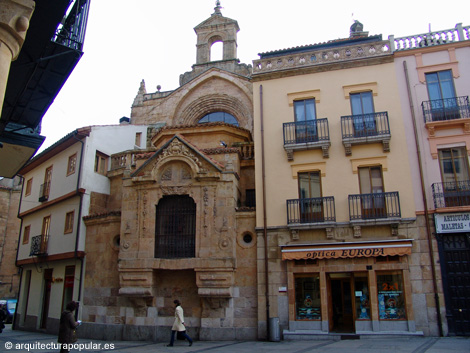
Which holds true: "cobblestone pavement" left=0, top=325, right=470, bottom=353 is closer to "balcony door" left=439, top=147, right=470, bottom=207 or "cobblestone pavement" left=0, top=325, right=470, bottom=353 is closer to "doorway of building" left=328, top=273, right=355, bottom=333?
"doorway of building" left=328, top=273, right=355, bottom=333

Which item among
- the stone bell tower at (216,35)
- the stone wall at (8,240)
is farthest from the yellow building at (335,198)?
the stone wall at (8,240)

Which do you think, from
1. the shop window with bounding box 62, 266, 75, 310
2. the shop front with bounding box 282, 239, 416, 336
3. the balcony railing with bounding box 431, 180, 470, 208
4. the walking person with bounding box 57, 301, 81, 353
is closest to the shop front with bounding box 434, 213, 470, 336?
the balcony railing with bounding box 431, 180, 470, 208

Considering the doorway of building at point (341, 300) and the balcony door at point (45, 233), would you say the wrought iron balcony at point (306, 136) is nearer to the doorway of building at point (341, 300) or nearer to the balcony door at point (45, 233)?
the doorway of building at point (341, 300)

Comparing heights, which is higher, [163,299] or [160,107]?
[160,107]

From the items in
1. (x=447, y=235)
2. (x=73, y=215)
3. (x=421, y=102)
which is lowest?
(x=447, y=235)

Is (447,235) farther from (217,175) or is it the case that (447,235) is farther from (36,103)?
(36,103)

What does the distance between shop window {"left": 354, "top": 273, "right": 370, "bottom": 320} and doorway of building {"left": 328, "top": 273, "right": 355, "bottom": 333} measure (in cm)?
48

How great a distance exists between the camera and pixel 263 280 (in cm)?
1597

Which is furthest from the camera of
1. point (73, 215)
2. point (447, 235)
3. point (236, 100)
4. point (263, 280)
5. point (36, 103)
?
point (236, 100)

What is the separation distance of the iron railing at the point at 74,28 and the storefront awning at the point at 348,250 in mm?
10451

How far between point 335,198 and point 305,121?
11.3 ft

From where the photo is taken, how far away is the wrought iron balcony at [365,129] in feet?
52.7

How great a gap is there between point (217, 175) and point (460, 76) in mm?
10488

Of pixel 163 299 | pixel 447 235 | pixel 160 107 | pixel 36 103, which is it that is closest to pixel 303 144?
pixel 447 235
